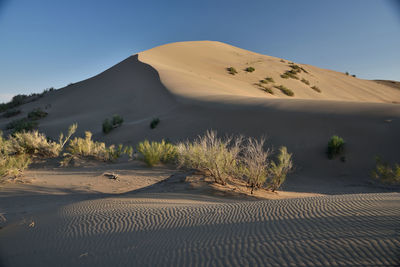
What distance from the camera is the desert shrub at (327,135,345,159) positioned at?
925cm

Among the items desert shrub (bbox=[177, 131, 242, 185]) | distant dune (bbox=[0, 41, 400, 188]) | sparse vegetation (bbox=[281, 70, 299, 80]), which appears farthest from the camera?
sparse vegetation (bbox=[281, 70, 299, 80])

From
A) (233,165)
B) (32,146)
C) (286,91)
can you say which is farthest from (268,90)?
(32,146)

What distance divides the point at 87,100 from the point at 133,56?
10152mm

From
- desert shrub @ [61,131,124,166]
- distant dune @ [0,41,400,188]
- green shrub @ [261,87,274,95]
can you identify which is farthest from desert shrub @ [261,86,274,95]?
desert shrub @ [61,131,124,166]

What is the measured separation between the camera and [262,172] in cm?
642

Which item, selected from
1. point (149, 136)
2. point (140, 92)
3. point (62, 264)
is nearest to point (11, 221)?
point (62, 264)

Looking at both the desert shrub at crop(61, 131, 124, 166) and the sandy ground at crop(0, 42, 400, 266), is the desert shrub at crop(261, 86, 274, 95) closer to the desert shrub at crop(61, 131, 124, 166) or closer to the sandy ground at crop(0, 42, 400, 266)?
the sandy ground at crop(0, 42, 400, 266)

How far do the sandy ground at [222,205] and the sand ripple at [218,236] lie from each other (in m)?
0.01

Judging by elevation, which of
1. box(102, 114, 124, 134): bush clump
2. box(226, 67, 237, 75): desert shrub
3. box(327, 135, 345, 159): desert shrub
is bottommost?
box(327, 135, 345, 159): desert shrub

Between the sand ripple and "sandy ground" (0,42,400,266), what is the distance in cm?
1

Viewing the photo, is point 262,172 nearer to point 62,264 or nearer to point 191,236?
point 191,236

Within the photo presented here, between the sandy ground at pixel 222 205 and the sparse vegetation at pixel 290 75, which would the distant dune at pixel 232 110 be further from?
the sparse vegetation at pixel 290 75

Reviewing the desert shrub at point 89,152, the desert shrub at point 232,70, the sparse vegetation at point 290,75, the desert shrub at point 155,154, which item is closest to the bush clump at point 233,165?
the desert shrub at point 155,154

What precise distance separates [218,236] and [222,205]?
4.83 ft
